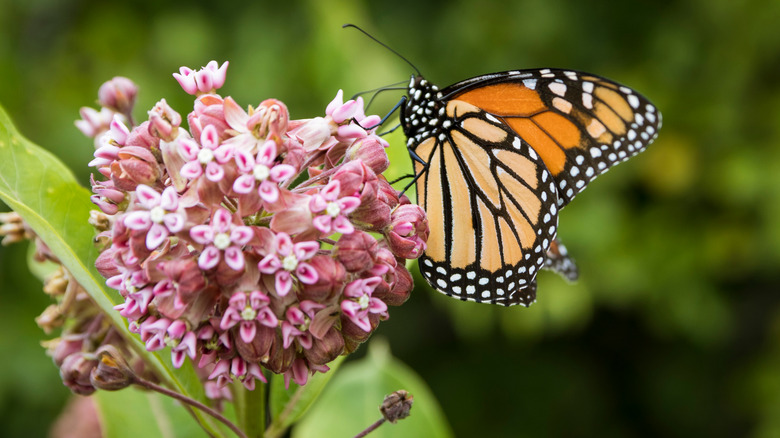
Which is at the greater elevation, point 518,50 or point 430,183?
point 518,50

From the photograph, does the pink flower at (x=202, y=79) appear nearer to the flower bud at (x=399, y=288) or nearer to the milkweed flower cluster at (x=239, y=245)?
the milkweed flower cluster at (x=239, y=245)

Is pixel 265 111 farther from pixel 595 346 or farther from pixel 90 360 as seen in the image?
pixel 595 346

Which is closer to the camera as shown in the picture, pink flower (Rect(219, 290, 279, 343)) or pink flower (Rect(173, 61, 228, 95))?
pink flower (Rect(219, 290, 279, 343))

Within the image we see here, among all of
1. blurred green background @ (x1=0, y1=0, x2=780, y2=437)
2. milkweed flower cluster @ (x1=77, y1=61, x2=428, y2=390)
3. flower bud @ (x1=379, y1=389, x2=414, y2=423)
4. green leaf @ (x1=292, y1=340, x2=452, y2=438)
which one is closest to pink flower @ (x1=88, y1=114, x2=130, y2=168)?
milkweed flower cluster @ (x1=77, y1=61, x2=428, y2=390)

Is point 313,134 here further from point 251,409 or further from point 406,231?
point 251,409

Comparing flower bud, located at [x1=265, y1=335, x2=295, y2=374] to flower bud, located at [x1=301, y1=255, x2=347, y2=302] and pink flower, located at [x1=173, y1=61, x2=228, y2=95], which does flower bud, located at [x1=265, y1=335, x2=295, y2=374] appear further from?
pink flower, located at [x1=173, y1=61, x2=228, y2=95]

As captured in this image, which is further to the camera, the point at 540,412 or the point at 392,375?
the point at 540,412

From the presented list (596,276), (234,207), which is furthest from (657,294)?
(234,207)

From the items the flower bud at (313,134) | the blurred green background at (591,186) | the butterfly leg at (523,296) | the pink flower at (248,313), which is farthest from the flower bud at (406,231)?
the blurred green background at (591,186)
